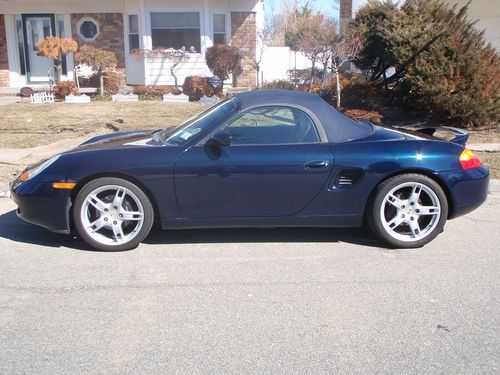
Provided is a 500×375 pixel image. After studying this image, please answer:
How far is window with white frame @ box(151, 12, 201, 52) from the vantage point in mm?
17422

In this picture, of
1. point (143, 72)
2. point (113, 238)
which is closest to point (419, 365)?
point (113, 238)

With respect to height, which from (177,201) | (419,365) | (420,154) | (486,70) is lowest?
(419,365)

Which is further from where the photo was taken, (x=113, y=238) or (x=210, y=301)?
(x=113, y=238)

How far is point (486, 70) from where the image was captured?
10414mm

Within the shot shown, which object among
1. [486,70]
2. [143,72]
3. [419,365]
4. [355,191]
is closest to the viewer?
[419,365]

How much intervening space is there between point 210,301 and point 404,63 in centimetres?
863

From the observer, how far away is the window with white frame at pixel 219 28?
1780 centimetres

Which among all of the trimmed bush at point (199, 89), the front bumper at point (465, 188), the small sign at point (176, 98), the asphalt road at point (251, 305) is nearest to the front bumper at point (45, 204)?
the asphalt road at point (251, 305)

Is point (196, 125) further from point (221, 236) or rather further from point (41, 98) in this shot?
point (41, 98)

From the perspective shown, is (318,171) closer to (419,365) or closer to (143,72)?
(419,365)

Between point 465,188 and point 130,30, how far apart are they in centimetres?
1502

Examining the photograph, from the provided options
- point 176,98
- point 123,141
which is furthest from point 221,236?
point 176,98

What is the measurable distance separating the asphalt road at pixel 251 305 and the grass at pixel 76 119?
515cm

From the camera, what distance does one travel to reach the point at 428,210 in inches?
193
